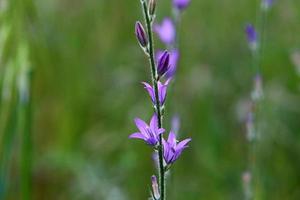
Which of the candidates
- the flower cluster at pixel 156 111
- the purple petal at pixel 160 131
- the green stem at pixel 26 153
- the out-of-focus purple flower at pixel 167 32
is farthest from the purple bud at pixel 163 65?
the green stem at pixel 26 153

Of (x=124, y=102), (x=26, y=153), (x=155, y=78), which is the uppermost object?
(x=155, y=78)

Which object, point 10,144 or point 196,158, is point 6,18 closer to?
point 10,144

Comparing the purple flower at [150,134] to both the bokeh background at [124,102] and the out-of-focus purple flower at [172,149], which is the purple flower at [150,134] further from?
the bokeh background at [124,102]

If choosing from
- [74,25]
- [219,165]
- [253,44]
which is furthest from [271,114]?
[74,25]

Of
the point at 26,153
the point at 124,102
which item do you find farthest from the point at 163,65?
the point at 124,102

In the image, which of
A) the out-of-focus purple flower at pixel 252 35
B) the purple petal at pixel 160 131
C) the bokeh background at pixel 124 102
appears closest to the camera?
the purple petal at pixel 160 131

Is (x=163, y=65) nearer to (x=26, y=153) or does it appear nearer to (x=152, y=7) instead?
(x=152, y=7)

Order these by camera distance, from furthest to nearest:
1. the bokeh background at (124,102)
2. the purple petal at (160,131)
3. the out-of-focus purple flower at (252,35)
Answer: the bokeh background at (124,102) < the out-of-focus purple flower at (252,35) < the purple petal at (160,131)

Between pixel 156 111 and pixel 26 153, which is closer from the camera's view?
pixel 156 111

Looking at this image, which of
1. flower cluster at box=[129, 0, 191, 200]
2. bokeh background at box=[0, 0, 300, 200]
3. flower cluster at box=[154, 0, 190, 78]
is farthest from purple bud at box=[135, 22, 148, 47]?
bokeh background at box=[0, 0, 300, 200]
